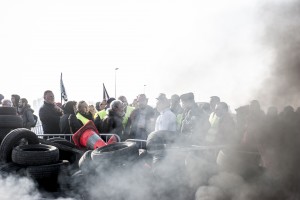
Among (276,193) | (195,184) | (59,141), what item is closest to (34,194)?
(59,141)

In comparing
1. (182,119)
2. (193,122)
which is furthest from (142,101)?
(193,122)

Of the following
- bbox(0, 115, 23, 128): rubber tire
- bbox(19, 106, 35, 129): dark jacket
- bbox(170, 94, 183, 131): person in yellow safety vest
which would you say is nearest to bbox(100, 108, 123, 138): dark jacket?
bbox(170, 94, 183, 131): person in yellow safety vest

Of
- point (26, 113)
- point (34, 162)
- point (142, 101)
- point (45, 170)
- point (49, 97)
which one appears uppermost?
point (49, 97)

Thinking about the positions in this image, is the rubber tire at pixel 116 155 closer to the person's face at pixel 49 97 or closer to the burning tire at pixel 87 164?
the burning tire at pixel 87 164

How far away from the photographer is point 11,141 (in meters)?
6.00

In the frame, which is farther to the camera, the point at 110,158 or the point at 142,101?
the point at 142,101

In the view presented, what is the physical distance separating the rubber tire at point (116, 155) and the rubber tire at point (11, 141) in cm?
151

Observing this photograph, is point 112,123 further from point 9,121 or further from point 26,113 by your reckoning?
point 26,113

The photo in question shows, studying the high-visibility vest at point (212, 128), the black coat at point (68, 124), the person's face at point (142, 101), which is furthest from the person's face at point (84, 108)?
the high-visibility vest at point (212, 128)

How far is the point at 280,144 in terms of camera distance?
4211mm

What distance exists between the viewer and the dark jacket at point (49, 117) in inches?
299

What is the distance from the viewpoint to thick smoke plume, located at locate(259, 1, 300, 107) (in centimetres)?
386

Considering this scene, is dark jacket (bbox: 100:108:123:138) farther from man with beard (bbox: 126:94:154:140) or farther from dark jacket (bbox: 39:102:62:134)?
dark jacket (bbox: 39:102:62:134)

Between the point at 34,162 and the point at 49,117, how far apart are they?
6.58 ft
